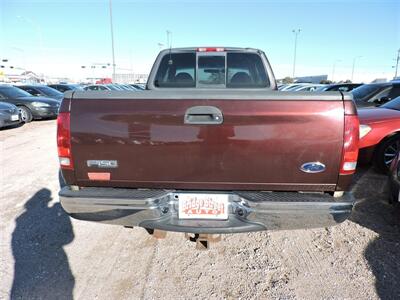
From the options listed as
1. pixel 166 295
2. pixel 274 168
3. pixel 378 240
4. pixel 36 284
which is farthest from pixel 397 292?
pixel 36 284

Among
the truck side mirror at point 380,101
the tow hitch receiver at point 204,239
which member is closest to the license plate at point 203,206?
the tow hitch receiver at point 204,239

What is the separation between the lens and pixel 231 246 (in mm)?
3113

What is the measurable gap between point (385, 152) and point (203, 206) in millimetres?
4230

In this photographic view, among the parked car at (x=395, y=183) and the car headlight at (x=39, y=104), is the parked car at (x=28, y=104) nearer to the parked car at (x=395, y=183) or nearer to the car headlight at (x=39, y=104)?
the car headlight at (x=39, y=104)

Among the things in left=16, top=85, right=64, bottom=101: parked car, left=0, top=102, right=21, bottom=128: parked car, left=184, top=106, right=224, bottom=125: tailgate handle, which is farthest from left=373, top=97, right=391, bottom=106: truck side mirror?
left=16, top=85, right=64, bottom=101: parked car

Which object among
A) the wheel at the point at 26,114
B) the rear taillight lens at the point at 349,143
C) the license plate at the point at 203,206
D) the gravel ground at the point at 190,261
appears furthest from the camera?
the wheel at the point at 26,114

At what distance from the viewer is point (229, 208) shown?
7.60 ft

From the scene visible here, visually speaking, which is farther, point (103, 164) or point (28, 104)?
point (28, 104)

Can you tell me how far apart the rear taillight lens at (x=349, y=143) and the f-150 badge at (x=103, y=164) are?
173cm

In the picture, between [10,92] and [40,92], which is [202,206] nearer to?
[10,92]

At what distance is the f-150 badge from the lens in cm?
233

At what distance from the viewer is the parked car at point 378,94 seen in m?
8.11

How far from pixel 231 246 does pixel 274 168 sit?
4.06ft

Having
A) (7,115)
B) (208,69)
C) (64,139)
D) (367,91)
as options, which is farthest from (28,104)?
(367,91)
